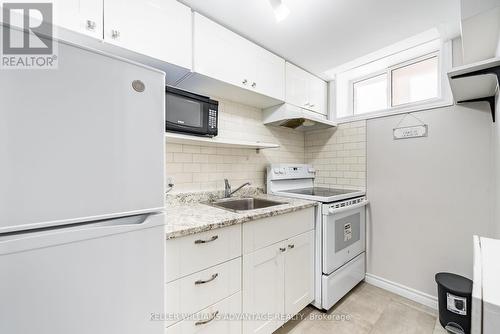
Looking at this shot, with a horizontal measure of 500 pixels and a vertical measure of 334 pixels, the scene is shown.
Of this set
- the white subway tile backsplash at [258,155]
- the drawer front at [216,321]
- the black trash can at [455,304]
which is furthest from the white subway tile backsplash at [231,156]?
the black trash can at [455,304]

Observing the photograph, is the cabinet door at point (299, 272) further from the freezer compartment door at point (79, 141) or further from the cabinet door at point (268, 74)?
the cabinet door at point (268, 74)

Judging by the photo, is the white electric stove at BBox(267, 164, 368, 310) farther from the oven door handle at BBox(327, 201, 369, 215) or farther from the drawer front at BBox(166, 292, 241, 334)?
the drawer front at BBox(166, 292, 241, 334)

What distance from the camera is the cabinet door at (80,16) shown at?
981 millimetres

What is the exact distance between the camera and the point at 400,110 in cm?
207

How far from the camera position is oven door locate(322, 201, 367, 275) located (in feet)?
5.82

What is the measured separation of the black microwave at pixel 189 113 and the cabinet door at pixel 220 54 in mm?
207

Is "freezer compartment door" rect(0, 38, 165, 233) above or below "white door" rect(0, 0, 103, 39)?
below

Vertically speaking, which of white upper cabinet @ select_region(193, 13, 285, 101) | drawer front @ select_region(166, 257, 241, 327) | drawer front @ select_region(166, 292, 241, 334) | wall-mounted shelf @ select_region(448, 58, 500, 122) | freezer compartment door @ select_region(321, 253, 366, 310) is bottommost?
freezer compartment door @ select_region(321, 253, 366, 310)

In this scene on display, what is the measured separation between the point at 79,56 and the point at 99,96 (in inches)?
5.1

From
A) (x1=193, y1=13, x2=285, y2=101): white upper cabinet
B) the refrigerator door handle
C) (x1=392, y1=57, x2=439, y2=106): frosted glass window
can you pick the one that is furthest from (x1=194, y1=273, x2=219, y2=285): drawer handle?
(x1=392, y1=57, x2=439, y2=106): frosted glass window

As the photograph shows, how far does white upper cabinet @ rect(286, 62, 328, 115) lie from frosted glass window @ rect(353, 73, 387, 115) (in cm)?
39

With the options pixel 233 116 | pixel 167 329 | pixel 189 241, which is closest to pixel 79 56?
pixel 189 241

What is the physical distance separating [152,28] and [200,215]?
1160 mm

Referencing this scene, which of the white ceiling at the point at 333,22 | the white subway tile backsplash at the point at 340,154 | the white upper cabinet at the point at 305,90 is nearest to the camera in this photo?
the white ceiling at the point at 333,22
